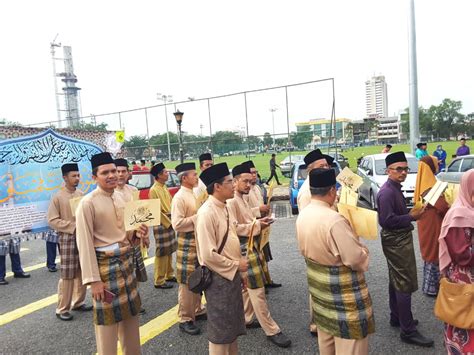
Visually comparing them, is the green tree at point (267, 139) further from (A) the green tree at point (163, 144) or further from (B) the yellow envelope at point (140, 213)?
(B) the yellow envelope at point (140, 213)

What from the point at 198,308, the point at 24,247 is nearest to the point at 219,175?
the point at 198,308

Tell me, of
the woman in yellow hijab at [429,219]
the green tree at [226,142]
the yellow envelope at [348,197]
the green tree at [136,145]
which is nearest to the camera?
the yellow envelope at [348,197]

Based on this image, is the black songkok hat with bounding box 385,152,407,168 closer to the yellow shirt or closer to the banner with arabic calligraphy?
the yellow shirt

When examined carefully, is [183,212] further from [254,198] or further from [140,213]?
[254,198]

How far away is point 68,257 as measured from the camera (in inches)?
180

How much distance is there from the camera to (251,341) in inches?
143

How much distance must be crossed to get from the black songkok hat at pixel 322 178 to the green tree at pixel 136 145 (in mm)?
19327

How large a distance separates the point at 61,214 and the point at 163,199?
1488mm

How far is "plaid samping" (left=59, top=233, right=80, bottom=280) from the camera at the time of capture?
14.8 feet

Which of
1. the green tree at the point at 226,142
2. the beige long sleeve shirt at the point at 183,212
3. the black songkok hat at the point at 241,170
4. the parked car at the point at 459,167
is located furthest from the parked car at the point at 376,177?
the green tree at the point at 226,142

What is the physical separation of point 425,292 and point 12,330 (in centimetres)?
510

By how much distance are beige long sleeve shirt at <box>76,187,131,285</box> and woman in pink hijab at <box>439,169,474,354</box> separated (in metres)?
2.59

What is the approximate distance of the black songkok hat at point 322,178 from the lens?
2.45 m

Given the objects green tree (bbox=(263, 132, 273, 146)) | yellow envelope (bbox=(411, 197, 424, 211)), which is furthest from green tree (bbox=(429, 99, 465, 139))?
yellow envelope (bbox=(411, 197, 424, 211))
